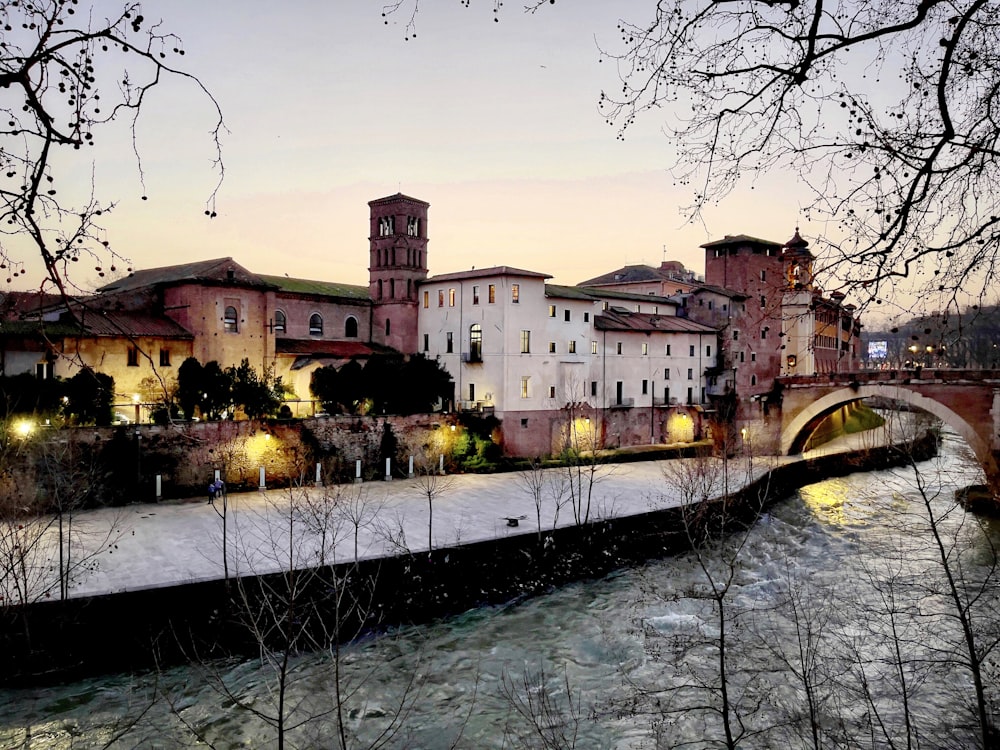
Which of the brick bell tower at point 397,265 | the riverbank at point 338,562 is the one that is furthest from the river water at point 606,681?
the brick bell tower at point 397,265

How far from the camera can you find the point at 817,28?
3.21 m

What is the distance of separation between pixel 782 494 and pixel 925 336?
31.5m

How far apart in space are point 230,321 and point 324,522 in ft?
68.7

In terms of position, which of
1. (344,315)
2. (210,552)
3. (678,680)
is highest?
(344,315)

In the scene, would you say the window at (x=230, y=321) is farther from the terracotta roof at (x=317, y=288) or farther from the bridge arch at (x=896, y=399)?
the bridge arch at (x=896, y=399)

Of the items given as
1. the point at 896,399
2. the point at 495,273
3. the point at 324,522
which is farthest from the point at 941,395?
the point at 324,522

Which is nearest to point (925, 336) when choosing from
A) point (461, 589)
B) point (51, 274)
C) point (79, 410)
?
point (51, 274)

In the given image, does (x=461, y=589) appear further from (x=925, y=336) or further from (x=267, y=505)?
(x=925, y=336)

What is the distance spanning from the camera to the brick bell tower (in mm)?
38375

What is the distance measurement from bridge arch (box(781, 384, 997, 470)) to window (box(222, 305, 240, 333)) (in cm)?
3049

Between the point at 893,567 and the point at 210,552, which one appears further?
the point at 893,567

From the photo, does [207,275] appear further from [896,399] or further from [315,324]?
[896,399]

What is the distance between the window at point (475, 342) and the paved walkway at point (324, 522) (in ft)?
21.1

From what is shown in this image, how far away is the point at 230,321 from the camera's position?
31641mm
